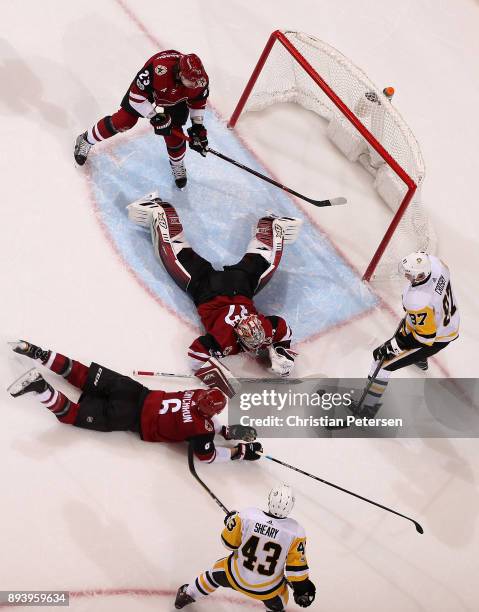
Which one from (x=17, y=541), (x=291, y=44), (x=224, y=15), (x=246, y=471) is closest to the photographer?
(x=17, y=541)

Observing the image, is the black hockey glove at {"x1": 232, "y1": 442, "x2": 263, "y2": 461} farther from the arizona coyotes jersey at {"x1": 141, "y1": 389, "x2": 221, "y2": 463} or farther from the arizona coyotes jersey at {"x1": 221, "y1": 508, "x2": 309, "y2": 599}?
the arizona coyotes jersey at {"x1": 221, "y1": 508, "x2": 309, "y2": 599}

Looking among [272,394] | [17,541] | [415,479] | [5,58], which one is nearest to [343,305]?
[272,394]

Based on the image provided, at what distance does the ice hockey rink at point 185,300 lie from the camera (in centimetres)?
404

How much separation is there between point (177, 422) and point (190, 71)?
1.81 meters

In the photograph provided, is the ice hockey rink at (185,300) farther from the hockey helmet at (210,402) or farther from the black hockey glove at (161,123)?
→ the black hockey glove at (161,123)

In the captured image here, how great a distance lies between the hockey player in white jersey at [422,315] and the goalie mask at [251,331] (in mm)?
663

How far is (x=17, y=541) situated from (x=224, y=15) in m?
3.99

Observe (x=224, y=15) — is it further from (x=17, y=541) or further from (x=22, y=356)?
(x=17, y=541)

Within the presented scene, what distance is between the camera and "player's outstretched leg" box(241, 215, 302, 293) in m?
4.71

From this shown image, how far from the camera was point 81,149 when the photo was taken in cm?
495

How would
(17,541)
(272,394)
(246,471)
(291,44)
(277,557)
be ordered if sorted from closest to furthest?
(277,557), (17,541), (246,471), (272,394), (291,44)

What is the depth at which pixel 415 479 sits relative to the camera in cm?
450

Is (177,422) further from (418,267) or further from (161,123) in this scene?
(161,123)

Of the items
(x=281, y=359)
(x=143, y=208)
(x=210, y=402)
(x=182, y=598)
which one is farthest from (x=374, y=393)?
(x=143, y=208)
